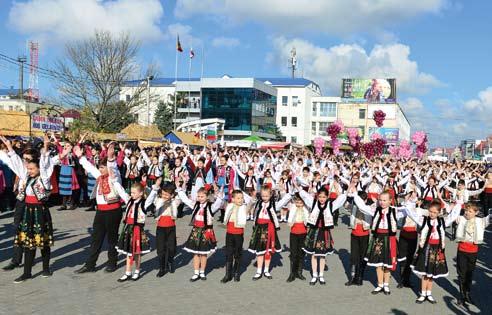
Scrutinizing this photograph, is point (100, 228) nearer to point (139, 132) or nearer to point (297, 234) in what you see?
point (297, 234)

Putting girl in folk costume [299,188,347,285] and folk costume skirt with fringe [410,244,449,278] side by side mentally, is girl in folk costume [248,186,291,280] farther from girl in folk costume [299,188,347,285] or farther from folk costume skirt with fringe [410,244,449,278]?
folk costume skirt with fringe [410,244,449,278]

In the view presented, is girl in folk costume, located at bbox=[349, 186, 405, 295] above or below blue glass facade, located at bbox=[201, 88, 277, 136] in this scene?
below

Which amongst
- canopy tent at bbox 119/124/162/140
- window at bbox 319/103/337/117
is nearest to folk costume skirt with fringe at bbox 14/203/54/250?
canopy tent at bbox 119/124/162/140

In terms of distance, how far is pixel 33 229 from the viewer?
6641mm

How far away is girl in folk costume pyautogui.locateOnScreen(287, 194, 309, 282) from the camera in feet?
24.2

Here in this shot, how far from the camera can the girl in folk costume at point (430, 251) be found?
21.6 ft

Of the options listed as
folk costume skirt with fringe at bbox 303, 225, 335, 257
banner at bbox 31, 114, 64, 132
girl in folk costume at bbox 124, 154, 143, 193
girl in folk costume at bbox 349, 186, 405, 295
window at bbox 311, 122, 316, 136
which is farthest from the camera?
window at bbox 311, 122, 316, 136

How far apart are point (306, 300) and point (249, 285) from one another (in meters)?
0.99

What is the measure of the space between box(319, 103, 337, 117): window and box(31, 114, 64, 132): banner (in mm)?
59102

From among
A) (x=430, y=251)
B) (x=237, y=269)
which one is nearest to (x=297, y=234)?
(x=237, y=269)

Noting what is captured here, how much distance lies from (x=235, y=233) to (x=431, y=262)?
2.92 metres

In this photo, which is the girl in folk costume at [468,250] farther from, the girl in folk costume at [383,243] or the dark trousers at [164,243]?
the dark trousers at [164,243]

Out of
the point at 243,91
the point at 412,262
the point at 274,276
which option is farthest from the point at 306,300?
the point at 243,91

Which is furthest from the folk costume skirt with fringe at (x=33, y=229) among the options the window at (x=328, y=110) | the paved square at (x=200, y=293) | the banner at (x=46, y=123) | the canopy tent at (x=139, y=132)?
the window at (x=328, y=110)
